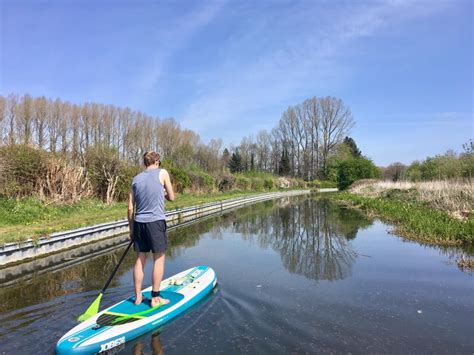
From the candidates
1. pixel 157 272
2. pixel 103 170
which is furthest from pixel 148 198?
pixel 103 170

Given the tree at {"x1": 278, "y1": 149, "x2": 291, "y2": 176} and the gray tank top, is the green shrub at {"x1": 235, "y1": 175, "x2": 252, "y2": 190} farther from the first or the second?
the gray tank top

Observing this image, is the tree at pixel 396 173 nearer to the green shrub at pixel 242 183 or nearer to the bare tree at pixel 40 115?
the green shrub at pixel 242 183

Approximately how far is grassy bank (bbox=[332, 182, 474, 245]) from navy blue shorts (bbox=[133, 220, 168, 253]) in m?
8.77

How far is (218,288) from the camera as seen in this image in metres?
6.18

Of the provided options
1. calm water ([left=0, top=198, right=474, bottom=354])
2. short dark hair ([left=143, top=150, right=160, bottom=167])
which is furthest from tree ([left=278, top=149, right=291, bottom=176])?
short dark hair ([left=143, top=150, right=160, bottom=167])

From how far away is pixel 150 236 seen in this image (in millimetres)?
4754

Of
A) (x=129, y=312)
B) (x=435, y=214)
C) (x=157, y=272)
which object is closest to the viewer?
(x=129, y=312)

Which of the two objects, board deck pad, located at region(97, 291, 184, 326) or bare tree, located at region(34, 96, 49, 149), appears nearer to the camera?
board deck pad, located at region(97, 291, 184, 326)

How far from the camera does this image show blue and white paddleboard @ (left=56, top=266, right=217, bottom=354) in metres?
3.82

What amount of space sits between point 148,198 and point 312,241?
743 cm

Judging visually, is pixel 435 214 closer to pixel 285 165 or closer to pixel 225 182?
pixel 225 182

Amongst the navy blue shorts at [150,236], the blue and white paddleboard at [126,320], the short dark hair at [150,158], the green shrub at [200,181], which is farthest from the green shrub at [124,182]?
the navy blue shorts at [150,236]

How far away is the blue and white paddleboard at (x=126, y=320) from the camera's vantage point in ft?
12.5

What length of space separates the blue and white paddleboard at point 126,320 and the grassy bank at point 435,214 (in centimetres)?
806
